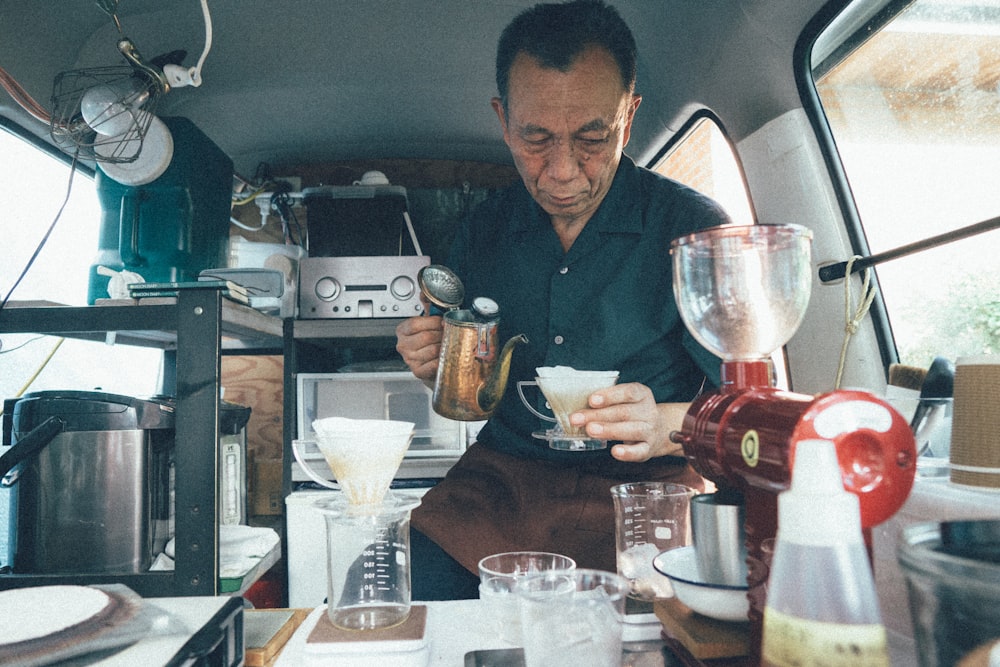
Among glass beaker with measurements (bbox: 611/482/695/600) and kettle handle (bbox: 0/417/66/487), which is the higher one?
kettle handle (bbox: 0/417/66/487)

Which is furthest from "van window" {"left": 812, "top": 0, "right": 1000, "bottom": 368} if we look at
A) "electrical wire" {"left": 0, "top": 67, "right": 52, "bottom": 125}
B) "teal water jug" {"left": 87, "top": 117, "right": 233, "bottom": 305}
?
"electrical wire" {"left": 0, "top": 67, "right": 52, "bottom": 125}

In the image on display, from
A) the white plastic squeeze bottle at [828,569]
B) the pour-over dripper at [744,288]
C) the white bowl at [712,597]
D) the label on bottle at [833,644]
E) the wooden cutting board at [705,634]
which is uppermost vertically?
the pour-over dripper at [744,288]

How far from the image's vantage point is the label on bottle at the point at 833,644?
1.43 ft

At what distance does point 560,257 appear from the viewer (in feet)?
5.32

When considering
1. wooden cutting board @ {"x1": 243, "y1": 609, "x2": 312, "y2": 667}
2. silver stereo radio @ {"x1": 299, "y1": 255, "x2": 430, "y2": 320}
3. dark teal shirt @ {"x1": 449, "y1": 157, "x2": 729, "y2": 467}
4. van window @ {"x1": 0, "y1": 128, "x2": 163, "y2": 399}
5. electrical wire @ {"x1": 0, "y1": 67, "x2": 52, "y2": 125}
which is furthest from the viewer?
silver stereo radio @ {"x1": 299, "y1": 255, "x2": 430, "y2": 320}

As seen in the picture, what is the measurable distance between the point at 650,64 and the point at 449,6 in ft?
2.20

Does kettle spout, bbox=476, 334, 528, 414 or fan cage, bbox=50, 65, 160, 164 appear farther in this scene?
fan cage, bbox=50, 65, 160, 164

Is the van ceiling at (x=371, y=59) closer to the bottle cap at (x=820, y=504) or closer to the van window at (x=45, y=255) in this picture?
the van window at (x=45, y=255)

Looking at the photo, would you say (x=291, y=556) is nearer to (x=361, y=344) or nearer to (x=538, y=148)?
(x=361, y=344)

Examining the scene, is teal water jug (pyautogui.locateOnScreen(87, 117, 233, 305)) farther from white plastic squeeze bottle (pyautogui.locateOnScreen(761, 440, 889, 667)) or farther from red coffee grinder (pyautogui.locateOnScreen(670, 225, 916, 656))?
white plastic squeeze bottle (pyautogui.locateOnScreen(761, 440, 889, 667))

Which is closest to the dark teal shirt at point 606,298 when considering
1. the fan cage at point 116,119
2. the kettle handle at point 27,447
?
the kettle handle at point 27,447

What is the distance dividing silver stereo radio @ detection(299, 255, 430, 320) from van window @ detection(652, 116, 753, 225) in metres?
1.04

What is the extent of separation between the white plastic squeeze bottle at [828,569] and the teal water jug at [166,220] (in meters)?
2.06

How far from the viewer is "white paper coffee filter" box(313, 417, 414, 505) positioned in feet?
2.68
